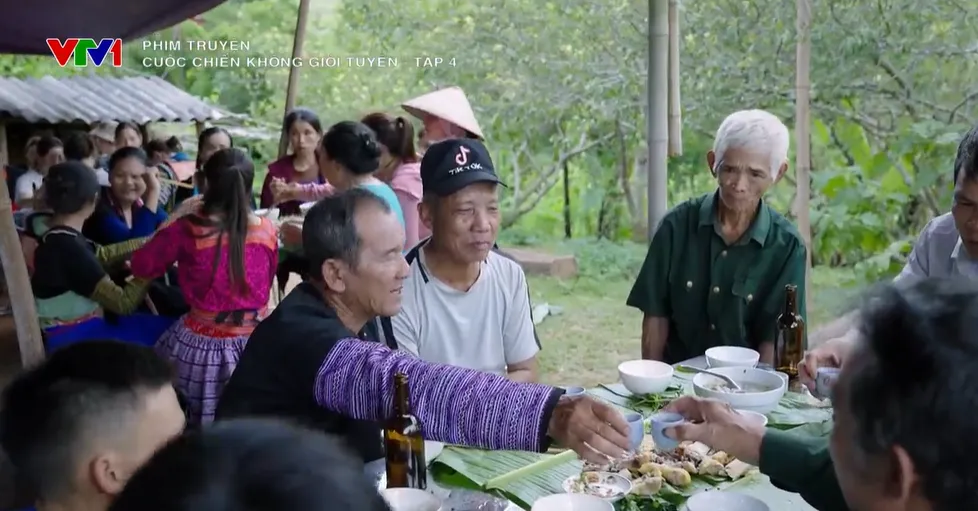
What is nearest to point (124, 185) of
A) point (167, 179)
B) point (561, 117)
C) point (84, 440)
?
point (167, 179)

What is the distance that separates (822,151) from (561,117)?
2.89 meters

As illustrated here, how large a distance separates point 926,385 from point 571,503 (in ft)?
2.70

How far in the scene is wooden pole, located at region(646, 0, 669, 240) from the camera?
3.61 metres

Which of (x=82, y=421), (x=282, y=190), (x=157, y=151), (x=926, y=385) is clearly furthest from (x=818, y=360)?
(x=157, y=151)

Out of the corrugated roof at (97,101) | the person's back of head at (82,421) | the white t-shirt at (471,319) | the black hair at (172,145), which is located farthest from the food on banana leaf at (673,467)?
the corrugated roof at (97,101)

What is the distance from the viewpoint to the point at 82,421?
1.43 m

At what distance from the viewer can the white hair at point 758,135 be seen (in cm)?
287

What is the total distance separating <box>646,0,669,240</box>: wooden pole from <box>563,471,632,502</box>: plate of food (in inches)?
73.1

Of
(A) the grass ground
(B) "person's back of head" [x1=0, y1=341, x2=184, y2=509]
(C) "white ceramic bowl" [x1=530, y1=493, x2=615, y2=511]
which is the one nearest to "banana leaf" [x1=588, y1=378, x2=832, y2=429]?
(C) "white ceramic bowl" [x1=530, y1=493, x2=615, y2=511]

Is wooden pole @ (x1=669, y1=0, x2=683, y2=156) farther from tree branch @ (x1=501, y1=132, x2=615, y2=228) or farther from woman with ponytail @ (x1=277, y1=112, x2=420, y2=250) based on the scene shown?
tree branch @ (x1=501, y1=132, x2=615, y2=228)

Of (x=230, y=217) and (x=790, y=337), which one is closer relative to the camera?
(x=790, y=337)

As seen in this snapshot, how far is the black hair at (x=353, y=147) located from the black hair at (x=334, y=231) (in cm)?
221

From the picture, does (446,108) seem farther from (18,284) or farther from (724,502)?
(724,502)

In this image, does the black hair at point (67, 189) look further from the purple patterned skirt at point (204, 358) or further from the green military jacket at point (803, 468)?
the green military jacket at point (803, 468)
